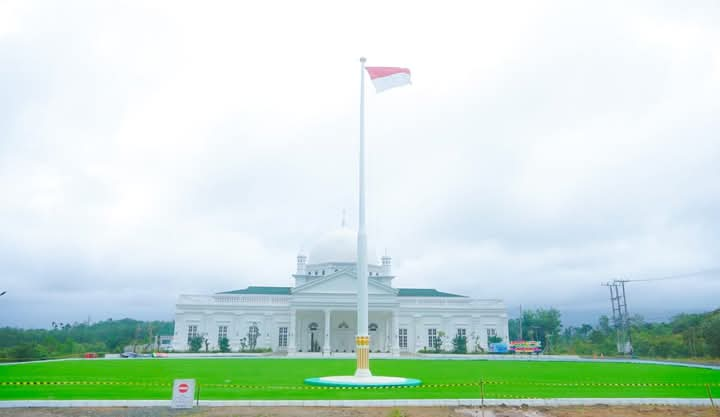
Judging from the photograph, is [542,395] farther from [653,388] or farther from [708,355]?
[708,355]

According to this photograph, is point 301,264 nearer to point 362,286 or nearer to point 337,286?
point 337,286

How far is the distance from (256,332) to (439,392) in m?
45.1

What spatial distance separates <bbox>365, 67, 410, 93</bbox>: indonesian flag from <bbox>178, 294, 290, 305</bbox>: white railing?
4185 cm

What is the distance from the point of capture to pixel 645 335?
5947 centimetres

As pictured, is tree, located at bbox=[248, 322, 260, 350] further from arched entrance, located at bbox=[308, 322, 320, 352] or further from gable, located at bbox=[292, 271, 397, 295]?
gable, located at bbox=[292, 271, 397, 295]

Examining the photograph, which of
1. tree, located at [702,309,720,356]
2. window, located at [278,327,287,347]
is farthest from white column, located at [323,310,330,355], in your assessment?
tree, located at [702,309,720,356]

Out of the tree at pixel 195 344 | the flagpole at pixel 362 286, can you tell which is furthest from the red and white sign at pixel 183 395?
the tree at pixel 195 344

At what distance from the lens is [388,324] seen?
5822cm

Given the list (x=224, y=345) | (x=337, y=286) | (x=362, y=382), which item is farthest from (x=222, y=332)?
(x=362, y=382)

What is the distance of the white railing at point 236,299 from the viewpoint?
2272 inches

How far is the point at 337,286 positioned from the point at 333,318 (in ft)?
16.5

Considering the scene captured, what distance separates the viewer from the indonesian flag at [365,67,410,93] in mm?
19203

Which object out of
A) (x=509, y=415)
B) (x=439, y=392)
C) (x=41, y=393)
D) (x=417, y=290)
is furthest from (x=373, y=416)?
(x=417, y=290)

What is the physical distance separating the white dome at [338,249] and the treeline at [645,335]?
2563 cm
